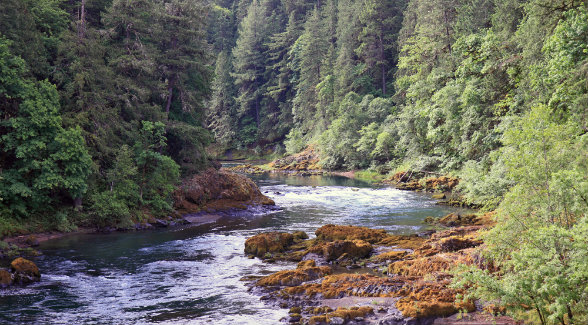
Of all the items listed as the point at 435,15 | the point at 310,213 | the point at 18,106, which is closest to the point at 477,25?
the point at 435,15

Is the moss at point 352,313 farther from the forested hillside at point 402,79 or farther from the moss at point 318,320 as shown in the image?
the forested hillside at point 402,79

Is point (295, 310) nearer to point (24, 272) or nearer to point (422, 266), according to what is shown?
point (422, 266)

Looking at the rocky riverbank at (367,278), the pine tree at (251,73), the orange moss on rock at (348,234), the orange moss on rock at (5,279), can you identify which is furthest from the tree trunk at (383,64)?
the orange moss on rock at (5,279)

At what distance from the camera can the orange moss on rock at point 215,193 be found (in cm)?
2652

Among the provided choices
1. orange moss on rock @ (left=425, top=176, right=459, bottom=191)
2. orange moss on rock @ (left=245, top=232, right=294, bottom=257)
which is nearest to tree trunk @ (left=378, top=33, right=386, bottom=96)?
orange moss on rock @ (left=425, top=176, right=459, bottom=191)

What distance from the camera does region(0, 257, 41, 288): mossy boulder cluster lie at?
13.0 meters

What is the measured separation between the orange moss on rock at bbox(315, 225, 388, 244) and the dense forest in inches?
177

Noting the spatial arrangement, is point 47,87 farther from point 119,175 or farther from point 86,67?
point 119,175

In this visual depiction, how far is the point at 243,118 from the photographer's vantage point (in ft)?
280

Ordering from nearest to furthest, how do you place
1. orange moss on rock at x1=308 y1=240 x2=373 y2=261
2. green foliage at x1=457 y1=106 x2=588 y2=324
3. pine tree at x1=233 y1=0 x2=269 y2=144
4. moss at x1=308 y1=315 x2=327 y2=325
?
green foliage at x1=457 y1=106 x2=588 y2=324
moss at x1=308 y1=315 x2=327 y2=325
orange moss on rock at x1=308 y1=240 x2=373 y2=261
pine tree at x1=233 y1=0 x2=269 y2=144

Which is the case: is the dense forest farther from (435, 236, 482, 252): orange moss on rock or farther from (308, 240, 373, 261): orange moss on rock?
(308, 240, 373, 261): orange moss on rock

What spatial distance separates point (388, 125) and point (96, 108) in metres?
33.1

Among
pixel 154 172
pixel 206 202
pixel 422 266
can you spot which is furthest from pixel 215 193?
pixel 422 266

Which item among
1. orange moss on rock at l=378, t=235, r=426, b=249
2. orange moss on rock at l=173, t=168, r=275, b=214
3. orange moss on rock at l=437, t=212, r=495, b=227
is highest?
orange moss on rock at l=173, t=168, r=275, b=214
